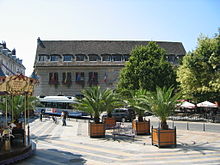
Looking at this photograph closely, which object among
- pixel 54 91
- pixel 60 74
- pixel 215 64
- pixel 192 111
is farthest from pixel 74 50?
pixel 215 64

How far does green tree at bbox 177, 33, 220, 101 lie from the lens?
29.1m

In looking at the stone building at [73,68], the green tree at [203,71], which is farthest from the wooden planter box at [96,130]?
the stone building at [73,68]

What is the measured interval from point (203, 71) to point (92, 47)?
29739 millimetres

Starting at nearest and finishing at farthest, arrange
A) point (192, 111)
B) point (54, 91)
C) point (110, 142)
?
point (110, 142) → point (192, 111) → point (54, 91)

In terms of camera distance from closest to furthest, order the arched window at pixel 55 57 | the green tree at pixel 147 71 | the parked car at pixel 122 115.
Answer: the parked car at pixel 122 115 < the green tree at pixel 147 71 < the arched window at pixel 55 57

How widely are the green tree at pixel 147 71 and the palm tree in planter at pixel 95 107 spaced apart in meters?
16.5

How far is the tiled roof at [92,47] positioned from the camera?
5294 centimetres

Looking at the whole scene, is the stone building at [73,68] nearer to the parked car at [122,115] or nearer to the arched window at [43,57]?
the arched window at [43,57]

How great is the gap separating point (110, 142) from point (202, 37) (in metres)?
23.2

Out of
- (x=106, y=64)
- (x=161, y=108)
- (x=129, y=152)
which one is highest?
(x=106, y=64)

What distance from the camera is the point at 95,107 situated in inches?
733

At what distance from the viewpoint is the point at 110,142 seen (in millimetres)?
16000

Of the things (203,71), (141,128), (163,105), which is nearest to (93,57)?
(203,71)

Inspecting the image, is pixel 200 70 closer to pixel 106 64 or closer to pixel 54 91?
pixel 106 64
